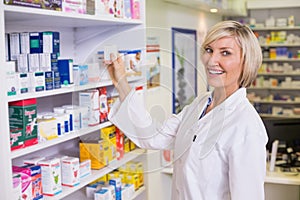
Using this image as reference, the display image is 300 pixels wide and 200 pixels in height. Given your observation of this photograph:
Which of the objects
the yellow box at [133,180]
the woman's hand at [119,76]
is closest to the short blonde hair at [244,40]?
the woman's hand at [119,76]

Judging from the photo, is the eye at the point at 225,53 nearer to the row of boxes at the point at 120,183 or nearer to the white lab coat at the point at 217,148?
the white lab coat at the point at 217,148

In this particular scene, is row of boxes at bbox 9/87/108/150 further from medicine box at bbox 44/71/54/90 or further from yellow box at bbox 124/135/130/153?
yellow box at bbox 124/135/130/153

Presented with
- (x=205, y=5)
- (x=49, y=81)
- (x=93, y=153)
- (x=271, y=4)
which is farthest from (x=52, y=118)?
(x=271, y=4)

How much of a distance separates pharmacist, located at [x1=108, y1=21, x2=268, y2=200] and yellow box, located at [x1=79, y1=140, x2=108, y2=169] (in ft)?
1.27

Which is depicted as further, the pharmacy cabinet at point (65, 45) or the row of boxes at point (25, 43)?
the row of boxes at point (25, 43)

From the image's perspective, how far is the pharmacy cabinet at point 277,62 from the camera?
6.48 m

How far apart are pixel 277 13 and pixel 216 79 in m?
5.64

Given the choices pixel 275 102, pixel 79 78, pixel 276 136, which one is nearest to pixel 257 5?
pixel 275 102

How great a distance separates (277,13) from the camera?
6707 mm

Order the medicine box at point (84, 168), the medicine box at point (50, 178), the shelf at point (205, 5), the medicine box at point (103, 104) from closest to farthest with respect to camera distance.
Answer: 1. the medicine box at point (50, 178)
2. the medicine box at point (84, 168)
3. the medicine box at point (103, 104)
4. the shelf at point (205, 5)

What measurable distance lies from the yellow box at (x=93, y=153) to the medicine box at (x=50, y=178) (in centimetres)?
31

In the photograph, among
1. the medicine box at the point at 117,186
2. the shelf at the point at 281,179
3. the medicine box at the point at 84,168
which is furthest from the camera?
the shelf at the point at 281,179

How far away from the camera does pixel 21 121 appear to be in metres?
1.52

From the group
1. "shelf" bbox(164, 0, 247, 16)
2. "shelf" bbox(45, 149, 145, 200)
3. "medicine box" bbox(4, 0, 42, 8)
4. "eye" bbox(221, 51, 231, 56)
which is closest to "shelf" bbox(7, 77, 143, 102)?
"medicine box" bbox(4, 0, 42, 8)
